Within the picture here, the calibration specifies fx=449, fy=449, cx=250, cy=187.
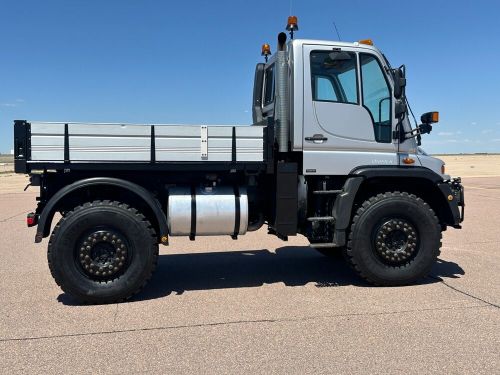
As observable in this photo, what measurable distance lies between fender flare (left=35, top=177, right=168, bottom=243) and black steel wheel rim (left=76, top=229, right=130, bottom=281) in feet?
1.41

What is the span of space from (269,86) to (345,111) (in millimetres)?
1452

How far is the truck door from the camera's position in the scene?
5.58 metres

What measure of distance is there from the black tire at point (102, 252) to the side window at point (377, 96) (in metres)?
3.15

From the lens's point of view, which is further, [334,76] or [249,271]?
[249,271]

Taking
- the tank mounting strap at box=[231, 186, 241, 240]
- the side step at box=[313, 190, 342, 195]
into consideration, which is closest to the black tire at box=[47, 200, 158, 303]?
the tank mounting strap at box=[231, 186, 241, 240]

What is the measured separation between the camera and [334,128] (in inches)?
222

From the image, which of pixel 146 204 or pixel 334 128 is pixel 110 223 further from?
pixel 334 128

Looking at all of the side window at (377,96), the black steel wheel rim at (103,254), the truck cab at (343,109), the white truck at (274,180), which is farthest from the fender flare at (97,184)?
the side window at (377,96)

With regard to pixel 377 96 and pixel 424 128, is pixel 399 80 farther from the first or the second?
pixel 424 128

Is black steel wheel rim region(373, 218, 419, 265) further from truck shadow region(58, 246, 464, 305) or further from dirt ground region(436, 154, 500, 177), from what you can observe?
dirt ground region(436, 154, 500, 177)

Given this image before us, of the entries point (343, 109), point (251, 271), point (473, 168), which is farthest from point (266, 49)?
point (473, 168)

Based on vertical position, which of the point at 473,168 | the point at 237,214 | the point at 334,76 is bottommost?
the point at 237,214

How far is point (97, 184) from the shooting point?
5074 millimetres

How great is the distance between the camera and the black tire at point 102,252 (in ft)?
16.2
